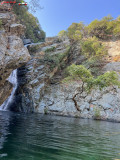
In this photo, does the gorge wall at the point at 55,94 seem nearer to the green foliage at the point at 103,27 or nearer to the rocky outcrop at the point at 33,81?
the rocky outcrop at the point at 33,81

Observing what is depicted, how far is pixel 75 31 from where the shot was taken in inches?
1537

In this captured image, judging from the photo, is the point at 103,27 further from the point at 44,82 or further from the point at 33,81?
the point at 33,81

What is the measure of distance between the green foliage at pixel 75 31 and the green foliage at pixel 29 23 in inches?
501

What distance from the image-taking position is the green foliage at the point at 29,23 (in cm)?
3633

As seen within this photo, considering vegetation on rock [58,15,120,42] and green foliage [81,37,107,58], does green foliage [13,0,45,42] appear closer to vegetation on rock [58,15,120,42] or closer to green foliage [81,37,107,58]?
vegetation on rock [58,15,120,42]

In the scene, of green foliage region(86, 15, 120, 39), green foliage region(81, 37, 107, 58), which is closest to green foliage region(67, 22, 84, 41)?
green foliage region(86, 15, 120, 39)

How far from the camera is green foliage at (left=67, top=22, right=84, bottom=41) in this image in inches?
1454

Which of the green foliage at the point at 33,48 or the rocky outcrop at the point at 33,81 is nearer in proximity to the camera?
the rocky outcrop at the point at 33,81

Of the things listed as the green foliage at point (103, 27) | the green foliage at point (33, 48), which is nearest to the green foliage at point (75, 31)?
the green foliage at point (103, 27)

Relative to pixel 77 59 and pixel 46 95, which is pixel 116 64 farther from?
pixel 46 95

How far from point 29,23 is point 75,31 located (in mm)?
18765

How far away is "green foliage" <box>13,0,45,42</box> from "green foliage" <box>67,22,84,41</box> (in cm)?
1273

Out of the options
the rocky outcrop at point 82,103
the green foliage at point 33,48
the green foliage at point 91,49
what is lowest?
the rocky outcrop at point 82,103

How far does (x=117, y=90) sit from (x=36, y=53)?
1864cm
